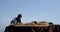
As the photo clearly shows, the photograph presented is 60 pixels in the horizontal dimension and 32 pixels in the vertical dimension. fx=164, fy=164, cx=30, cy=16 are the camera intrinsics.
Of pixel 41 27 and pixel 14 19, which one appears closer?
pixel 41 27

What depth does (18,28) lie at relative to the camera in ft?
32.4

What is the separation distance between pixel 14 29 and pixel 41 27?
166 cm

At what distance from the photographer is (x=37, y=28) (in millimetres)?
9633

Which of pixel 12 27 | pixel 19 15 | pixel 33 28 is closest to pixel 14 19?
pixel 19 15

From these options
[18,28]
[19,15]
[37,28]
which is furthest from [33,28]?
[19,15]

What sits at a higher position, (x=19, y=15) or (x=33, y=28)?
(x=19, y=15)

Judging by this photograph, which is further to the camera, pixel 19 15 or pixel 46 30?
pixel 19 15

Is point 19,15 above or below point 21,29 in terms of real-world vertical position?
above

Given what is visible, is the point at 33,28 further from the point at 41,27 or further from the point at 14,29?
the point at 14,29

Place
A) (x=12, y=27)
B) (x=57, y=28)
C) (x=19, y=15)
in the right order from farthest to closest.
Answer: (x=19, y=15)
(x=12, y=27)
(x=57, y=28)

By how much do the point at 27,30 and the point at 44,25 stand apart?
1.06 metres

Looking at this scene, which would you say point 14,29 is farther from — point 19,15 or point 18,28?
point 19,15

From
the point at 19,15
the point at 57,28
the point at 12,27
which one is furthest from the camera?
the point at 19,15

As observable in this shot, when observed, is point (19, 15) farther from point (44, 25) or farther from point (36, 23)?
point (44, 25)
